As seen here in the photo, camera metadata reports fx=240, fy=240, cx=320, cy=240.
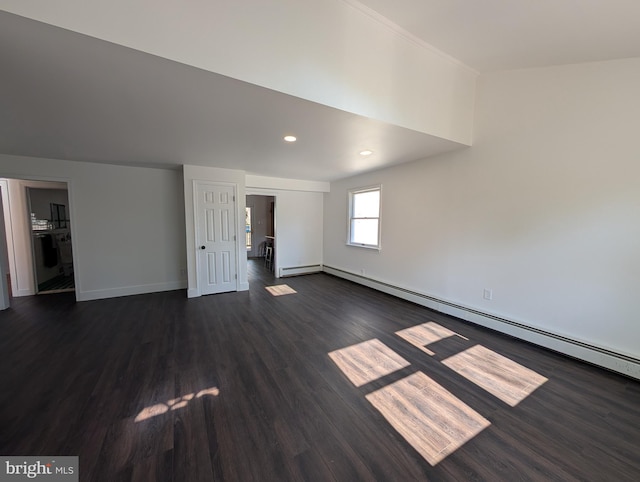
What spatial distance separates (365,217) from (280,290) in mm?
2405

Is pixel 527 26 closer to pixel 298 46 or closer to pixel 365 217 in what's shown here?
pixel 298 46

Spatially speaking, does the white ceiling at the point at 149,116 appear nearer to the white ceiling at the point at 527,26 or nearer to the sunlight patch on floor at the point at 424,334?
the white ceiling at the point at 527,26

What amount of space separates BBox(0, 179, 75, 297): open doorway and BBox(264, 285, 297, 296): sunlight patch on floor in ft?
13.2

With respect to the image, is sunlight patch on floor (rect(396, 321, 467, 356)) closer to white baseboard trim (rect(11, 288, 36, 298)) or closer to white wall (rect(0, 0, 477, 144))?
white wall (rect(0, 0, 477, 144))

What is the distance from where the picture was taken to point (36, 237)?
492 cm

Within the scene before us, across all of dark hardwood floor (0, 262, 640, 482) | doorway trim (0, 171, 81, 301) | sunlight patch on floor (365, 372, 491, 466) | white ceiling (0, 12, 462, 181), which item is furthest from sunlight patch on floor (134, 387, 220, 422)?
doorway trim (0, 171, 81, 301)

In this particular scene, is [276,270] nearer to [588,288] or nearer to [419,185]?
[419,185]

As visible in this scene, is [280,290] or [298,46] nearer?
[298,46]

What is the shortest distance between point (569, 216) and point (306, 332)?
318cm

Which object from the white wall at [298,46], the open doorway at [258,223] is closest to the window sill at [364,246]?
the white wall at [298,46]

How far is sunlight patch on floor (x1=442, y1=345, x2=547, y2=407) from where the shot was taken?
79.2 inches

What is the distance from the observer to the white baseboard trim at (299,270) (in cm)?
621

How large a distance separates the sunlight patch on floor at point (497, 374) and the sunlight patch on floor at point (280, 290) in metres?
3.06

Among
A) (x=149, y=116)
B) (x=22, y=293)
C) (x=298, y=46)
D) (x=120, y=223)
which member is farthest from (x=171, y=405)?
(x=22, y=293)
